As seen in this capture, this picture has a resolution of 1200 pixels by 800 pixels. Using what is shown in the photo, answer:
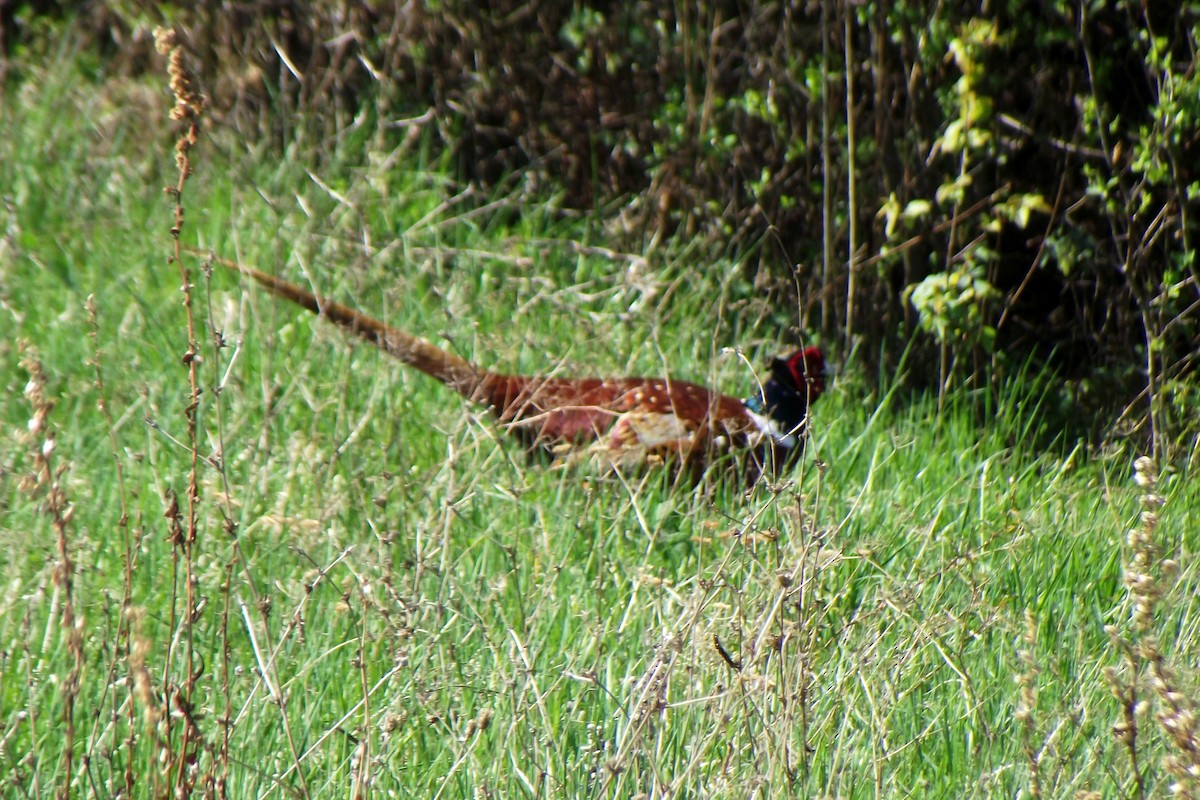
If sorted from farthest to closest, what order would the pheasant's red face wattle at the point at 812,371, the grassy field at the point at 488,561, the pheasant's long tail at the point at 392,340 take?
the pheasant's red face wattle at the point at 812,371, the pheasant's long tail at the point at 392,340, the grassy field at the point at 488,561

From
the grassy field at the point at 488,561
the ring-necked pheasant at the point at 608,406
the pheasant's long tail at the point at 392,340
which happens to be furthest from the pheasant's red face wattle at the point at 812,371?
the pheasant's long tail at the point at 392,340

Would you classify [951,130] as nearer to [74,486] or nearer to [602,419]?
[602,419]

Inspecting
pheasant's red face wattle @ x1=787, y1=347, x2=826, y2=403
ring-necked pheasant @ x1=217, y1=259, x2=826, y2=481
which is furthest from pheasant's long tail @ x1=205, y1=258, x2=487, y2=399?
pheasant's red face wattle @ x1=787, y1=347, x2=826, y2=403

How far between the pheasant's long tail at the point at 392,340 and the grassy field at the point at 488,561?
8cm

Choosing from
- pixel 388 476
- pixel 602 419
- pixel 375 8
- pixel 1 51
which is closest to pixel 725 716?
pixel 388 476

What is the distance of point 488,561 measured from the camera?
3070 millimetres

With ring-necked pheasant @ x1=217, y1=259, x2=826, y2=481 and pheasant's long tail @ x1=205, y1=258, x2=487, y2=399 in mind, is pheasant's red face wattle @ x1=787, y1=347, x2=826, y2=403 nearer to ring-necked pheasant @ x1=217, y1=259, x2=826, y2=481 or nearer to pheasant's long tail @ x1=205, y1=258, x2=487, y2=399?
ring-necked pheasant @ x1=217, y1=259, x2=826, y2=481

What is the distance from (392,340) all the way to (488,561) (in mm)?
819

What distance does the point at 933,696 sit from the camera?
99.3 inches

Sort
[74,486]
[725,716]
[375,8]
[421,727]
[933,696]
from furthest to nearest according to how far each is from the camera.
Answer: [375,8]
[74,486]
[933,696]
[421,727]
[725,716]

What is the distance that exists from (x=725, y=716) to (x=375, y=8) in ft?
16.5

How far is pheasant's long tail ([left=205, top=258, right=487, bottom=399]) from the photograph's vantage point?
3545 millimetres

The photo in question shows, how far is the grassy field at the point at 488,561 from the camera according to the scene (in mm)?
2008

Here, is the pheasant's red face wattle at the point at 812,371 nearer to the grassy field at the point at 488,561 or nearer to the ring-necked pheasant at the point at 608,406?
the ring-necked pheasant at the point at 608,406
